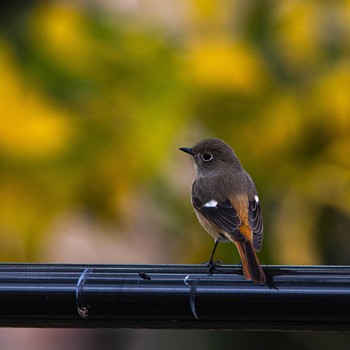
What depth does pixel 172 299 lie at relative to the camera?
2.03 m

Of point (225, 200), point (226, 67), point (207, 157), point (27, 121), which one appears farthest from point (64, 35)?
point (207, 157)

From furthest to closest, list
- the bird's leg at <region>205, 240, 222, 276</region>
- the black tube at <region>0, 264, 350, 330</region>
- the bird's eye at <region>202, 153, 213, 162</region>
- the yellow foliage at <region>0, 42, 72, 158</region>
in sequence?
1. the bird's eye at <region>202, 153, 213, 162</region>
2. the yellow foliage at <region>0, 42, 72, 158</region>
3. the bird's leg at <region>205, 240, 222, 276</region>
4. the black tube at <region>0, 264, 350, 330</region>

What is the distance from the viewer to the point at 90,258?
244 inches

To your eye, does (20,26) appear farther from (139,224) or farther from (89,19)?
(139,224)

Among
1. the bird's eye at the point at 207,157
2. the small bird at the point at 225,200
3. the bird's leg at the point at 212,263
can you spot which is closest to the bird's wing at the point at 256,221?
the small bird at the point at 225,200

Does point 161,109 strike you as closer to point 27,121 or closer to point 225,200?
point 27,121

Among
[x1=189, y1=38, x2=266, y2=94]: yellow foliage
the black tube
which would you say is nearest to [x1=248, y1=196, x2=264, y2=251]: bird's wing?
[x1=189, y1=38, x2=266, y2=94]: yellow foliage

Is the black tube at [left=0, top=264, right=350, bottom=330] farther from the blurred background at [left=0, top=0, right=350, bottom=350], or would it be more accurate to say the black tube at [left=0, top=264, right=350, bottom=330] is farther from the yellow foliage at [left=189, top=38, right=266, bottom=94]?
the yellow foliage at [left=189, top=38, right=266, bottom=94]

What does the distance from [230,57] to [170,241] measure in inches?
28.9

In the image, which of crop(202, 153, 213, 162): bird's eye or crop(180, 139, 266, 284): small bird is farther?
crop(202, 153, 213, 162): bird's eye

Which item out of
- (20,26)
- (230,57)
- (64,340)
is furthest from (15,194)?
(64,340)

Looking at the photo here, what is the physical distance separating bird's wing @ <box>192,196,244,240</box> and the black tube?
1.46 m

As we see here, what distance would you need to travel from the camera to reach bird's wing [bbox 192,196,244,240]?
361 centimetres

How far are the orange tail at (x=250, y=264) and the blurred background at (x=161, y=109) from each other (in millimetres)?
102
